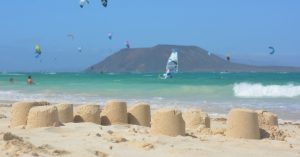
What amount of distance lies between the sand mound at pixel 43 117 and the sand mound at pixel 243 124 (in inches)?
114

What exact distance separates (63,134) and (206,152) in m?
2.16

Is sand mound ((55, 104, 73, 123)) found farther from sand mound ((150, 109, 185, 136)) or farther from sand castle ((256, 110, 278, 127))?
sand castle ((256, 110, 278, 127))

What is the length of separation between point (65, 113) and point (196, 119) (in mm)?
2372

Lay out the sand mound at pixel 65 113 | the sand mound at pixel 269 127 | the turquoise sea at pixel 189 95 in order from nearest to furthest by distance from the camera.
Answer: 1. the sand mound at pixel 65 113
2. the sand mound at pixel 269 127
3. the turquoise sea at pixel 189 95

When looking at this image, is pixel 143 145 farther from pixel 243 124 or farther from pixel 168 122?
pixel 243 124

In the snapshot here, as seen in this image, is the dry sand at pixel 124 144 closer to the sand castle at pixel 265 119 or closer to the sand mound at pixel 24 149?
the sand mound at pixel 24 149

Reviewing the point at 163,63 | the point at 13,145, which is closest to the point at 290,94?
the point at 13,145

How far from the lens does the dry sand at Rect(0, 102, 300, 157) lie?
706 cm

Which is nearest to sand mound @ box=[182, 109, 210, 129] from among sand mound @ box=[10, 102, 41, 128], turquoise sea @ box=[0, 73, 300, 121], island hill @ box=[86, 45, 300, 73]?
sand mound @ box=[10, 102, 41, 128]

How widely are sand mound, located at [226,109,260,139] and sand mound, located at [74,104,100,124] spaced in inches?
93.0

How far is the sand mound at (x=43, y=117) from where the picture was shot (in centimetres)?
891

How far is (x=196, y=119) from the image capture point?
413 inches

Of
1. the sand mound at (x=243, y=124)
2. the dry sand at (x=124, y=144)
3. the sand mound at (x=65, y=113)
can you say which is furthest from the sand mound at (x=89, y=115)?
the sand mound at (x=243, y=124)

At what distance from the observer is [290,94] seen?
2969cm
